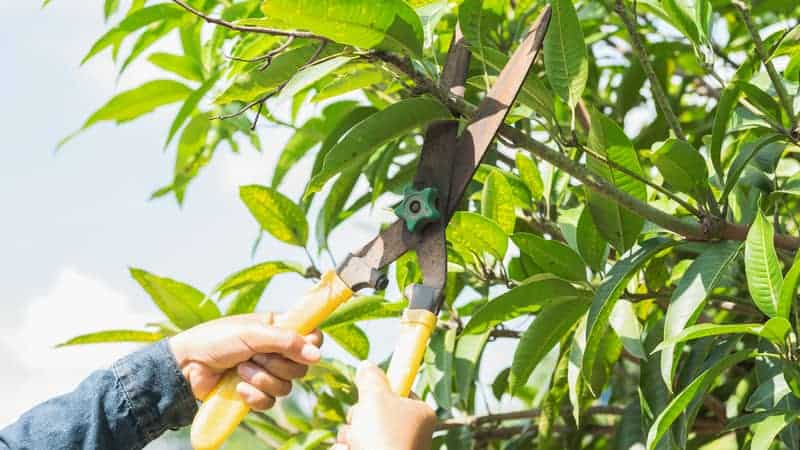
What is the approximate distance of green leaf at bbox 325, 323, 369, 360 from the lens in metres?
1.51

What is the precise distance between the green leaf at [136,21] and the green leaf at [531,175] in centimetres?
50

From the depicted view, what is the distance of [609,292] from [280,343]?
1.06 ft

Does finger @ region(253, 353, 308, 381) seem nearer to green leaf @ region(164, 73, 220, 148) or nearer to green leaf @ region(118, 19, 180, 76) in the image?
green leaf @ region(164, 73, 220, 148)

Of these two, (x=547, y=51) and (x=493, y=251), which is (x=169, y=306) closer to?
(x=493, y=251)

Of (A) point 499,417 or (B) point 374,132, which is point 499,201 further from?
(A) point 499,417

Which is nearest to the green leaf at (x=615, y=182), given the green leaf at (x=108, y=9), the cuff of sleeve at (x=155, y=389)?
the cuff of sleeve at (x=155, y=389)

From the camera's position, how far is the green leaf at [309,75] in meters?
0.99

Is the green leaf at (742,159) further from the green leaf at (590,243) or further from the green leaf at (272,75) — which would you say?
the green leaf at (272,75)

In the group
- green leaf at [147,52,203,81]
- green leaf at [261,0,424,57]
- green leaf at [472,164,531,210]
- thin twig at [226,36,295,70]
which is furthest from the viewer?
green leaf at [147,52,203,81]

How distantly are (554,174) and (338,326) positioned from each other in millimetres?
332

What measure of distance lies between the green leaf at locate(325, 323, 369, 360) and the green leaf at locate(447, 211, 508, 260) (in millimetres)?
276

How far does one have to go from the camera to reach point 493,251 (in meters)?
1.29

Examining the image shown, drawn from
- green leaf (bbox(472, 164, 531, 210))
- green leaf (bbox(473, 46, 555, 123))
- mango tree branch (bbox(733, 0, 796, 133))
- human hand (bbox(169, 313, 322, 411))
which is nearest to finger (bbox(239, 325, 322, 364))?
human hand (bbox(169, 313, 322, 411))

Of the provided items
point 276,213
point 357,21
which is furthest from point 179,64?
point 357,21
